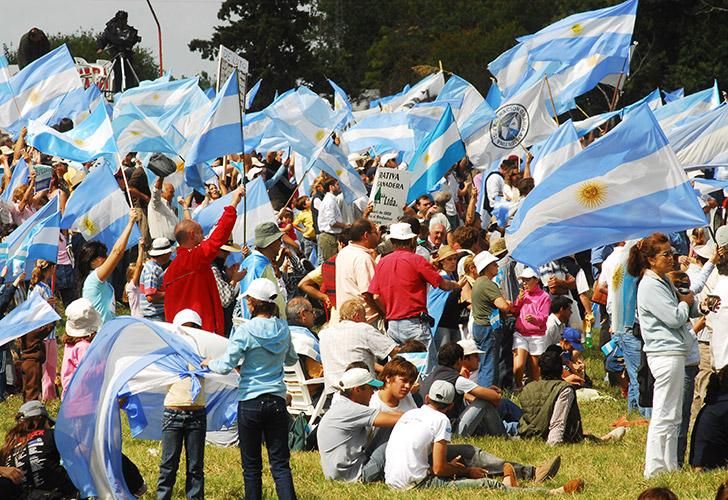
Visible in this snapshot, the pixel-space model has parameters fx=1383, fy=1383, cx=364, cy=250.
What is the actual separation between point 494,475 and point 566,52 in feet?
37.7

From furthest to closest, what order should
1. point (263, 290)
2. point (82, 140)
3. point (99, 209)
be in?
1. point (82, 140)
2. point (99, 209)
3. point (263, 290)

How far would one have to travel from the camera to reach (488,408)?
40.6 ft

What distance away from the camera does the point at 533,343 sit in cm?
1443

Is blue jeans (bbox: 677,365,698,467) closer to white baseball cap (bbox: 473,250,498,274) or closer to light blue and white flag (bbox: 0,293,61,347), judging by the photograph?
white baseball cap (bbox: 473,250,498,274)

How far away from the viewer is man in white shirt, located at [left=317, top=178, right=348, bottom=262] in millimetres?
19016

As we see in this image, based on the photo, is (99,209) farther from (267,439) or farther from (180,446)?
(267,439)

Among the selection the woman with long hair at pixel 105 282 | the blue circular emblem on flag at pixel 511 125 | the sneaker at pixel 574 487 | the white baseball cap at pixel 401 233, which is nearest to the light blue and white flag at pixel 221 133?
the woman with long hair at pixel 105 282

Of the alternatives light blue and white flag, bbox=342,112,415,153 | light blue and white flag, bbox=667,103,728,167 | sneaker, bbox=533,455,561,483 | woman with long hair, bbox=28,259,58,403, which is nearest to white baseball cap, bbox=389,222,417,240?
sneaker, bbox=533,455,561,483

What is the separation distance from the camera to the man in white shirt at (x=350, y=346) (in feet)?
37.8

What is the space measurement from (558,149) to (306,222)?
481 centimetres

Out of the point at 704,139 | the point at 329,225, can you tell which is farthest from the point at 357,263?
the point at 329,225

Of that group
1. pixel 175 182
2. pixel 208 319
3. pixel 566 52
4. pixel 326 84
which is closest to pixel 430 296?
pixel 208 319

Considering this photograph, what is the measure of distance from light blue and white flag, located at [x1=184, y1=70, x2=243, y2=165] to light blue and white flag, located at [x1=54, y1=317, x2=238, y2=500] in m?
5.11

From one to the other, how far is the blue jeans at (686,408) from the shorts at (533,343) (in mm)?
3567
